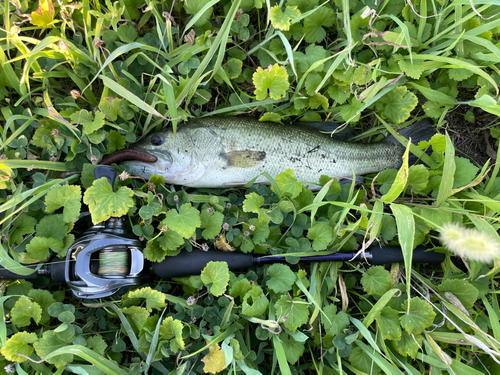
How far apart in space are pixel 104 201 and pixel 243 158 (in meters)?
1.11

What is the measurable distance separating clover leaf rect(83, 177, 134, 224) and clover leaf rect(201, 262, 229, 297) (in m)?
0.65

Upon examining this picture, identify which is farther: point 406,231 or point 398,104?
point 398,104

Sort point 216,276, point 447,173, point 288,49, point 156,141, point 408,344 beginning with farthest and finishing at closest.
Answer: point 156,141 < point 288,49 < point 408,344 < point 447,173 < point 216,276

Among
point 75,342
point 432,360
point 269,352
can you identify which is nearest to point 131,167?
point 75,342

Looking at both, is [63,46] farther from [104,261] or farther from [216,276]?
[216,276]

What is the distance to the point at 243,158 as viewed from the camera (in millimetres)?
2533

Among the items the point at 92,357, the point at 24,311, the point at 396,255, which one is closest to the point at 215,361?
the point at 92,357

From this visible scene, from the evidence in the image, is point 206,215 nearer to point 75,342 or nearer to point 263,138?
point 263,138

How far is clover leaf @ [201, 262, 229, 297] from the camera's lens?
1969 millimetres

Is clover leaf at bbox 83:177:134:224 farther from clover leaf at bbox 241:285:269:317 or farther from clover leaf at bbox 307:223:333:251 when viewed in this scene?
clover leaf at bbox 307:223:333:251

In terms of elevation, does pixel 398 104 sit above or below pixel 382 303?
above

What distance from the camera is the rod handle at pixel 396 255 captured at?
2.34 metres

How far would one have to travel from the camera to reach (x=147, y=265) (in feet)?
7.13

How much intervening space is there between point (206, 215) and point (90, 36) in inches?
63.6
